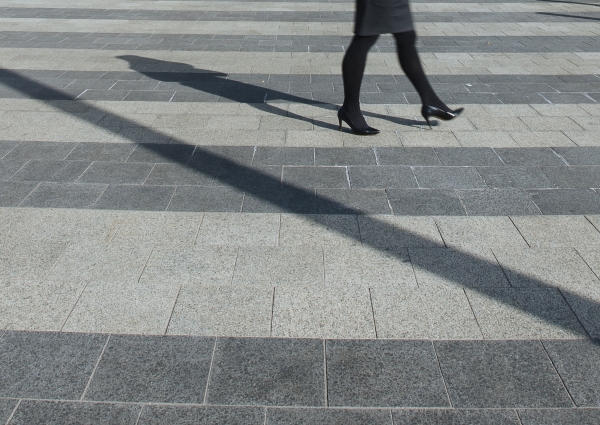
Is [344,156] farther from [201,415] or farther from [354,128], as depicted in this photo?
[201,415]

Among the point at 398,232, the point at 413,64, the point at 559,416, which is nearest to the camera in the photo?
the point at 559,416

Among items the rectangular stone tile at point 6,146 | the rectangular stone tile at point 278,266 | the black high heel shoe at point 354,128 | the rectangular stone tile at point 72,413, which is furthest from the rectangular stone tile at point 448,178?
the rectangular stone tile at point 6,146

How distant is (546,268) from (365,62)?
241cm

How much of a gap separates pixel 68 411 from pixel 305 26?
871 cm

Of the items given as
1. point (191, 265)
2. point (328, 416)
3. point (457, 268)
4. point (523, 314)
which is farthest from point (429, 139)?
point (328, 416)

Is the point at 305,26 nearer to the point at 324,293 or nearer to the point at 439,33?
the point at 439,33

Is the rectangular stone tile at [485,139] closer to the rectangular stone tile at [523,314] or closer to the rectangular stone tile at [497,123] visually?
the rectangular stone tile at [497,123]

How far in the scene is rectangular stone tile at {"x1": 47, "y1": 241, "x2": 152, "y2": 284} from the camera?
3.27 m

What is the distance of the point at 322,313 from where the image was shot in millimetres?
2990

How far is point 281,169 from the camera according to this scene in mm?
4574

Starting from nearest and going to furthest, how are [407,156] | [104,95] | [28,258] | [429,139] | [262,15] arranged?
[28,258], [407,156], [429,139], [104,95], [262,15]

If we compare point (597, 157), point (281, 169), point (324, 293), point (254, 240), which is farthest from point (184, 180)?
point (597, 157)

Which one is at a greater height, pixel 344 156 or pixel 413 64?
pixel 413 64

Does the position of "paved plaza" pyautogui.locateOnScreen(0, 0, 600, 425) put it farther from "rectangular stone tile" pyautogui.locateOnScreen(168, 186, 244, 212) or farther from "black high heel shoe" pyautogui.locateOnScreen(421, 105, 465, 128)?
"black high heel shoe" pyautogui.locateOnScreen(421, 105, 465, 128)
